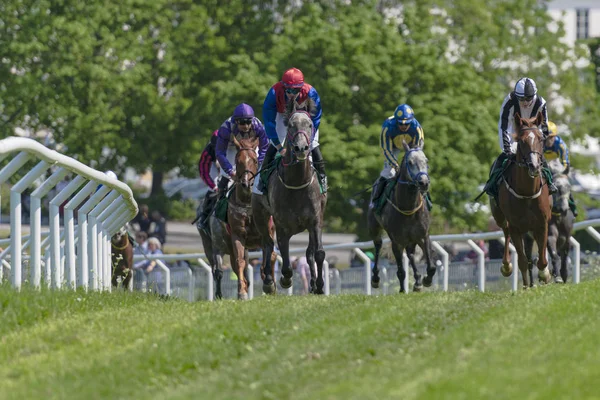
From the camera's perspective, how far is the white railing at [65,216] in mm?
10375

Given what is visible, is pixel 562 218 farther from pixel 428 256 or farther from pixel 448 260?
pixel 428 256

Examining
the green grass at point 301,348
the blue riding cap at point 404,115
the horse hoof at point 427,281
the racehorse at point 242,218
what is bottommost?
the horse hoof at point 427,281

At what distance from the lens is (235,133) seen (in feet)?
53.8

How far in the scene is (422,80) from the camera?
39.4 m

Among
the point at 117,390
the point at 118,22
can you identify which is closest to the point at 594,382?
the point at 117,390

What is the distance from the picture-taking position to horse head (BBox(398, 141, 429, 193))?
16.4 metres

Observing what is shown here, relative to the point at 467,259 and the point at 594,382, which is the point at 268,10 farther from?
the point at 594,382

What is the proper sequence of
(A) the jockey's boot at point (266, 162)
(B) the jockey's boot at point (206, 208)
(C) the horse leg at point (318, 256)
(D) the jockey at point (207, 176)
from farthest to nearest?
(D) the jockey at point (207, 176)
(B) the jockey's boot at point (206, 208)
(A) the jockey's boot at point (266, 162)
(C) the horse leg at point (318, 256)

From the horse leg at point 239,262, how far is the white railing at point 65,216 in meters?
1.37

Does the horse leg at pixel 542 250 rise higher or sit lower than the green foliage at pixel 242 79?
lower

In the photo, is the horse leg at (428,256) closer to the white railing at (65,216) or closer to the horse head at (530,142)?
the horse head at (530,142)

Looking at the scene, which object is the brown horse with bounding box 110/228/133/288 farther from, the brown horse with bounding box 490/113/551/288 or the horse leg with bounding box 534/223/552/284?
the horse leg with bounding box 534/223/552/284

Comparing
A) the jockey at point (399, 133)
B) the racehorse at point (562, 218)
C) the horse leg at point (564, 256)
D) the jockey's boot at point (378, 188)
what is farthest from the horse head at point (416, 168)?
the horse leg at point (564, 256)

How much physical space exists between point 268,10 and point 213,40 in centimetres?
220
